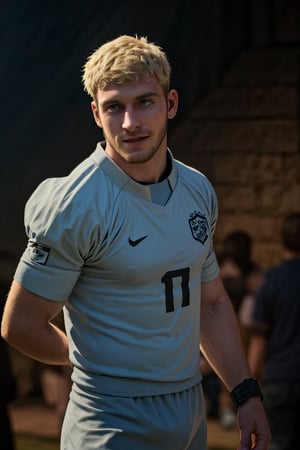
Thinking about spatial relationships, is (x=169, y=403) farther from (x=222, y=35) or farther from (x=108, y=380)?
(x=222, y=35)

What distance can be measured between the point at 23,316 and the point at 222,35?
516 cm

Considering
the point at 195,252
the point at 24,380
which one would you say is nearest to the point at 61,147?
the point at 24,380

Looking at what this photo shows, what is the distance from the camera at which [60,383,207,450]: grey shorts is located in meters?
2.62

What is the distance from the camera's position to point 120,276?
257 centimetres

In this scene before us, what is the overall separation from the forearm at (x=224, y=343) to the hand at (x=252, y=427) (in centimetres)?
7

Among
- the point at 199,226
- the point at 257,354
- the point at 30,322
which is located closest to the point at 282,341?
the point at 257,354

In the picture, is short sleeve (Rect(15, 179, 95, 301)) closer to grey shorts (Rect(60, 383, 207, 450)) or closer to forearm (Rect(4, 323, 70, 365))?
forearm (Rect(4, 323, 70, 365))

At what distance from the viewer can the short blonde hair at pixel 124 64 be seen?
2.58 metres

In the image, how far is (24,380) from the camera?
800 centimetres

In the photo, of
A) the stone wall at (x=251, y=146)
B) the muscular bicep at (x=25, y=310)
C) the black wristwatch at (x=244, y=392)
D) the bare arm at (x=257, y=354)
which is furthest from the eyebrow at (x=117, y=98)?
the stone wall at (x=251, y=146)

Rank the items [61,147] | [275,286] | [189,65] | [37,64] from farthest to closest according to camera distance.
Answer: [189,65] < [61,147] < [37,64] < [275,286]

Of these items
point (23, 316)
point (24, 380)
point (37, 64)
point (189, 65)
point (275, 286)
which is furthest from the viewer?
point (24, 380)

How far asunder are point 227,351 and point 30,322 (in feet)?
1.94

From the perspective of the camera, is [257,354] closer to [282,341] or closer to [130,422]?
[282,341]
